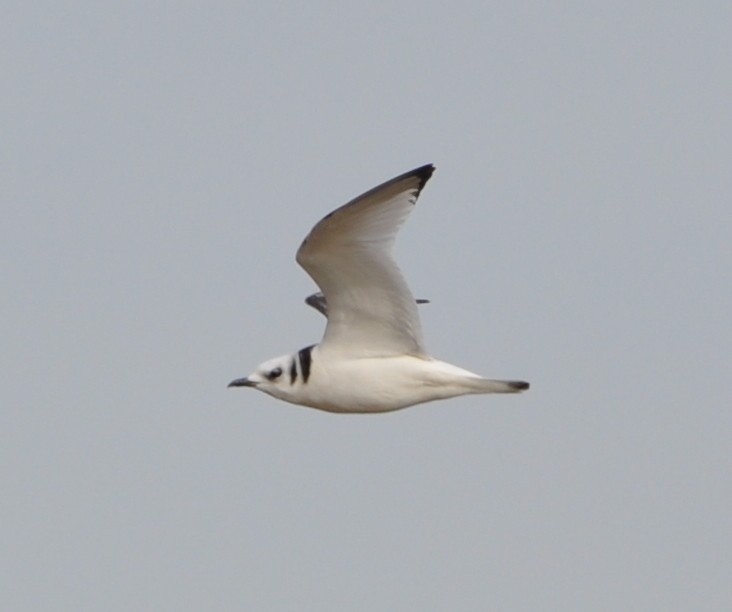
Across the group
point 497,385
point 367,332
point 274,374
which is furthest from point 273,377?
point 497,385

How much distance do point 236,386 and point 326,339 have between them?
3.93 ft

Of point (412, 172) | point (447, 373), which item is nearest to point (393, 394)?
point (447, 373)

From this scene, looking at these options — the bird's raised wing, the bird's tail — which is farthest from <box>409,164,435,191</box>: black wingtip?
the bird's tail

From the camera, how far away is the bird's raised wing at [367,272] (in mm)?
20031

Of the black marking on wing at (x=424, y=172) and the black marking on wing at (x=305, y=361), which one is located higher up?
the black marking on wing at (x=424, y=172)

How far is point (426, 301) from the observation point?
Answer: 82.2ft

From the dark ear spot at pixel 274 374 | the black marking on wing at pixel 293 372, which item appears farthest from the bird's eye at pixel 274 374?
the black marking on wing at pixel 293 372

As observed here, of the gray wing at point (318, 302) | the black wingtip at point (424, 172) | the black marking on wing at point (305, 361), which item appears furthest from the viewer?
the gray wing at point (318, 302)

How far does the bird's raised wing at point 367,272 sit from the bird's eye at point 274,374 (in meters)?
0.56

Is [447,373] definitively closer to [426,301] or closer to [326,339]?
[326,339]

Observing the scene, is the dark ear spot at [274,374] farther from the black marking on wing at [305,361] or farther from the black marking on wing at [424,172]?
the black marking on wing at [424,172]

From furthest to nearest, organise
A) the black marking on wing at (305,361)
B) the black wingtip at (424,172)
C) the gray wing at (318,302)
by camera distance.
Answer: the gray wing at (318,302), the black marking on wing at (305,361), the black wingtip at (424,172)

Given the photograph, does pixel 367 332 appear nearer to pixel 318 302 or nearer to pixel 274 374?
pixel 274 374

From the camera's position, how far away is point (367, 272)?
20.5 meters
